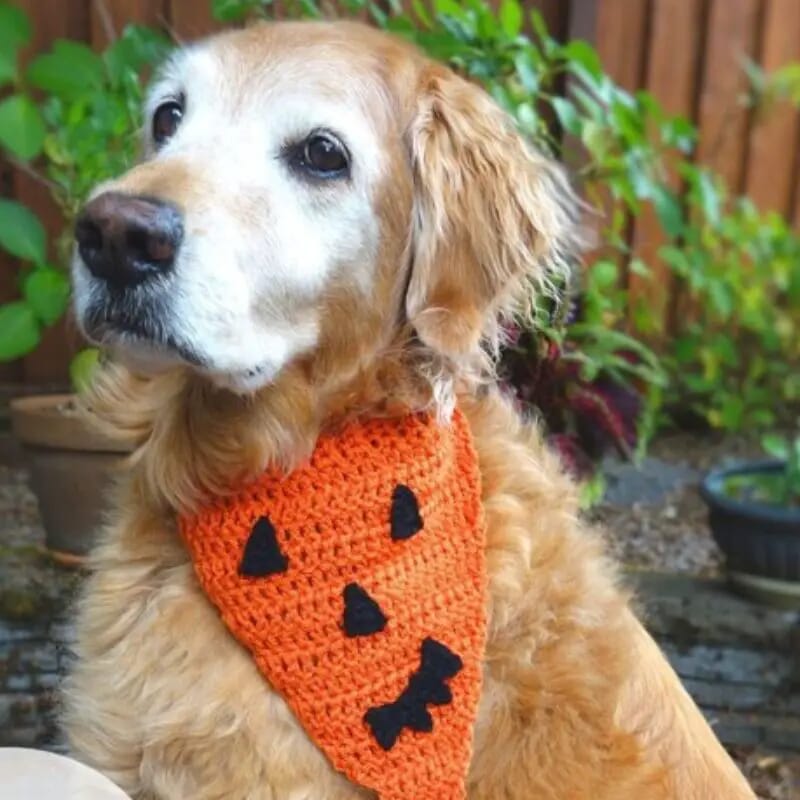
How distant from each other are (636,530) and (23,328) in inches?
111

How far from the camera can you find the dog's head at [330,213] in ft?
5.51

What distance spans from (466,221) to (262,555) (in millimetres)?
629

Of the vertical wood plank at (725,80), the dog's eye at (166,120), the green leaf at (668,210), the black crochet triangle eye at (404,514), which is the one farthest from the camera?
the vertical wood plank at (725,80)

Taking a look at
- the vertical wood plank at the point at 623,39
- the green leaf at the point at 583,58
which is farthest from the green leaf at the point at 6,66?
the vertical wood plank at the point at 623,39

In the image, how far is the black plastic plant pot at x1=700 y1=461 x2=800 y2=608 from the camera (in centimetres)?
352

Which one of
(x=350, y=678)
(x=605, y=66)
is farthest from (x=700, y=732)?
(x=605, y=66)

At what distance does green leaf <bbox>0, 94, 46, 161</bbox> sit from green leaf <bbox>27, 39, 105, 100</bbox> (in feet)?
0.85

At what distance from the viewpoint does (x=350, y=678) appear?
1755 mm

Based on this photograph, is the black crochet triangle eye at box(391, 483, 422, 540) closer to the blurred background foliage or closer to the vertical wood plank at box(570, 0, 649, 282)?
the blurred background foliage

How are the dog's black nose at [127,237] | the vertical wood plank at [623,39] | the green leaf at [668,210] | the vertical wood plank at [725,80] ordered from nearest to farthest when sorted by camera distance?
1. the dog's black nose at [127,237]
2. the green leaf at [668,210]
3. the vertical wood plank at [623,39]
4. the vertical wood plank at [725,80]

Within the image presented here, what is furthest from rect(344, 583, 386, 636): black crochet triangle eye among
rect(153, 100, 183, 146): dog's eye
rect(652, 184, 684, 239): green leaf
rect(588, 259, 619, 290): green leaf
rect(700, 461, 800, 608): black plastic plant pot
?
rect(700, 461, 800, 608): black plastic plant pot

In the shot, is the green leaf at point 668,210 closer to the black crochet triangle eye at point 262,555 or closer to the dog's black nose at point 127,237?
the black crochet triangle eye at point 262,555

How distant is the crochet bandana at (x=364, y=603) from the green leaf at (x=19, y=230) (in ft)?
3.08

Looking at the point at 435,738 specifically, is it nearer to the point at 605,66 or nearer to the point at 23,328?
the point at 23,328
